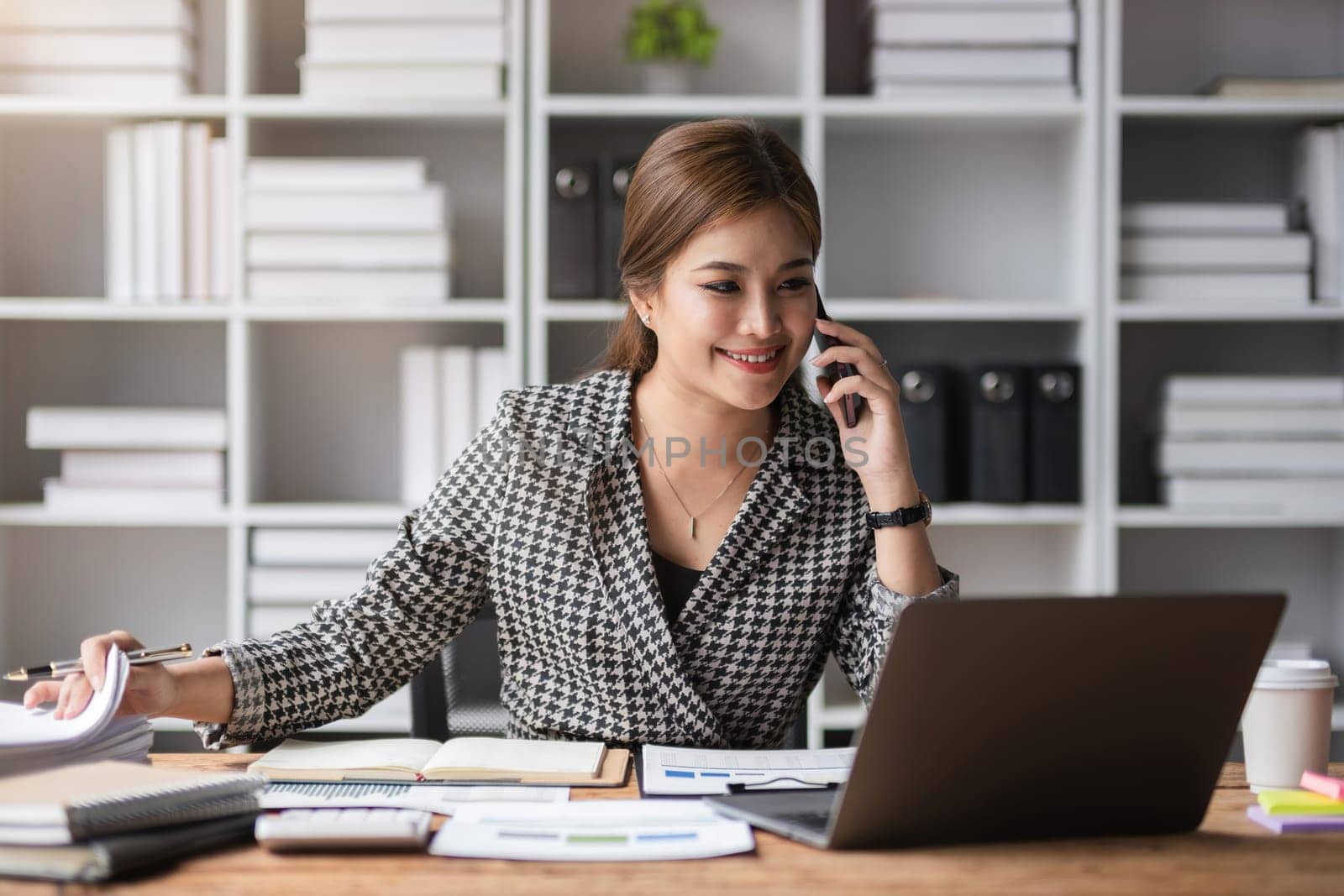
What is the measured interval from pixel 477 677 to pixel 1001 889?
3.15 feet

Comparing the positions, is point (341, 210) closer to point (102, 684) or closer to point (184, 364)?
point (184, 364)

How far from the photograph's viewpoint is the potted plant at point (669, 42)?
2398 mm

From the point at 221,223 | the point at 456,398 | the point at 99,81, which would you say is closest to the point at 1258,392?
the point at 456,398

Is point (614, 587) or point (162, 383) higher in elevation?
point (162, 383)

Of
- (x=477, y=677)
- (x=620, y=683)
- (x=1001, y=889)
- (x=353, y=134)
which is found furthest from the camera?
(x=353, y=134)

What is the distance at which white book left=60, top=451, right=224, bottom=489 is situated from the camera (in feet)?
7.80

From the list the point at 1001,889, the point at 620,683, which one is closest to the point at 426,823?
the point at 1001,889

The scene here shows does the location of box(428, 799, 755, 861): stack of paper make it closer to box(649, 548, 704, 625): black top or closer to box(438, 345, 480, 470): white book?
box(649, 548, 704, 625): black top

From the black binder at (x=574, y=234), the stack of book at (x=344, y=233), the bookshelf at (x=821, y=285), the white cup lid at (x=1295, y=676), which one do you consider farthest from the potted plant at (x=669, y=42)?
the white cup lid at (x=1295, y=676)

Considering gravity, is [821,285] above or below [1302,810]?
above

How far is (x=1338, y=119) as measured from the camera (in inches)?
97.4

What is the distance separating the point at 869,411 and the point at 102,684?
2.93 feet

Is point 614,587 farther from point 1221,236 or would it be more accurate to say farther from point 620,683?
point 1221,236

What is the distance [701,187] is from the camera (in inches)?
55.2
